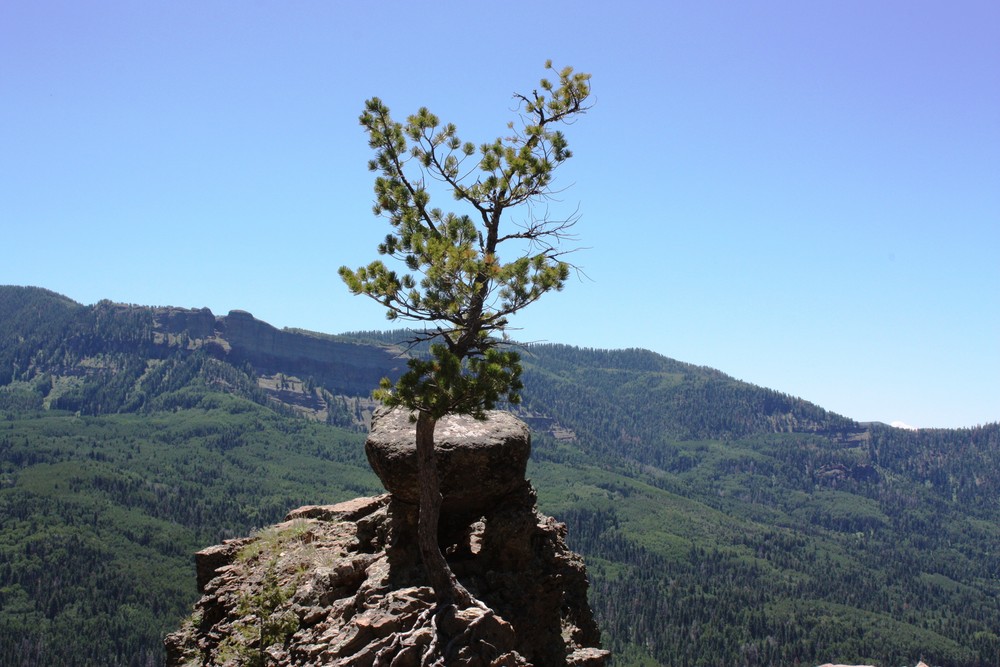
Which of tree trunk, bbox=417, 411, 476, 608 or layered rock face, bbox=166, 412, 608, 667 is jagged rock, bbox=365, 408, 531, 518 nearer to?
layered rock face, bbox=166, 412, 608, 667

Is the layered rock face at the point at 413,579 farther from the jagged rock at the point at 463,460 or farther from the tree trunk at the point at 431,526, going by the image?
the tree trunk at the point at 431,526

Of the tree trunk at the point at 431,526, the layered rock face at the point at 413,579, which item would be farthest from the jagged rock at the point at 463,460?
the tree trunk at the point at 431,526

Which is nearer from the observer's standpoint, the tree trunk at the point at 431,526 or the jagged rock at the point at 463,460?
the tree trunk at the point at 431,526

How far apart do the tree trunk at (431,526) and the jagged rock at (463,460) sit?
1.28 meters

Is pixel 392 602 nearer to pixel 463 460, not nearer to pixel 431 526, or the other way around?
pixel 431 526

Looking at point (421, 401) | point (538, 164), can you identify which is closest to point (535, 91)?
point (538, 164)

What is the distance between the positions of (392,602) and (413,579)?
6.10ft

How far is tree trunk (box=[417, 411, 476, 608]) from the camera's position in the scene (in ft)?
60.0

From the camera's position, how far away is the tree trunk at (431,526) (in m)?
18.3

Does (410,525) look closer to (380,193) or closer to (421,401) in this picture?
(421,401)

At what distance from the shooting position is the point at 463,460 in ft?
68.4

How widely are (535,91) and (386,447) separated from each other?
9.85 m

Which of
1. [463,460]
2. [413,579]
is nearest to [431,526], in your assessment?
[413,579]

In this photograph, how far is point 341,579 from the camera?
2045 centimetres
